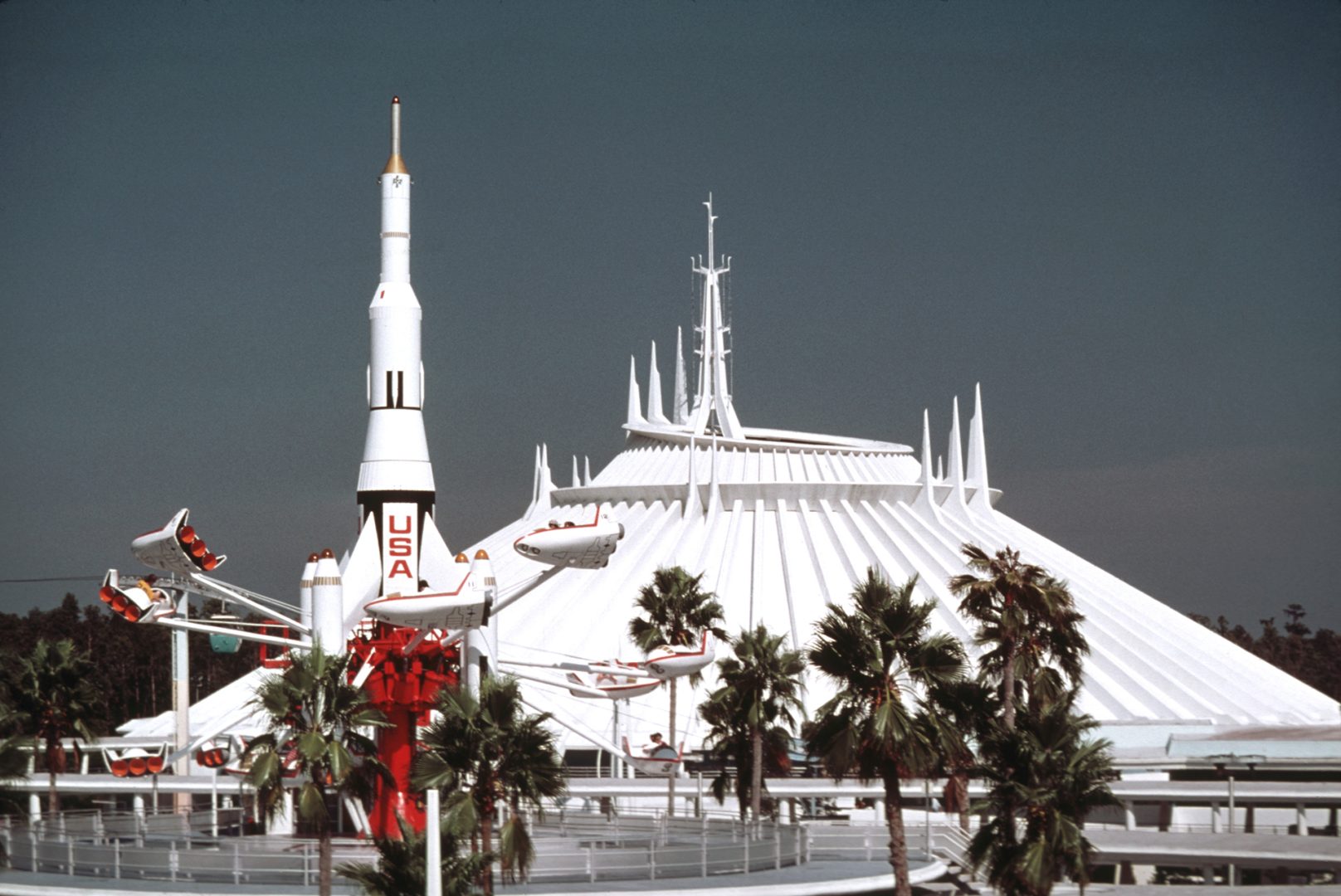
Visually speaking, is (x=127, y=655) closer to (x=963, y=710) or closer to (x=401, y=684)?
(x=401, y=684)

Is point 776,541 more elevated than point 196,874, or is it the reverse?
point 776,541

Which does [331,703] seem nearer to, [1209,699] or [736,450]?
[1209,699]

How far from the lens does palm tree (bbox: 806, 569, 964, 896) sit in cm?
3509

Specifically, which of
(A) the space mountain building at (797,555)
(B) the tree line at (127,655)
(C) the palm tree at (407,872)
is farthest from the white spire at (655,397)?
(C) the palm tree at (407,872)

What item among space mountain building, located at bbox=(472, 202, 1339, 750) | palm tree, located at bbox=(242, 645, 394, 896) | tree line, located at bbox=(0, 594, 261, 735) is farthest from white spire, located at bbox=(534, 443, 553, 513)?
palm tree, located at bbox=(242, 645, 394, 896)

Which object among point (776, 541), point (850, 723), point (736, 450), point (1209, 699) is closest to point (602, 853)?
point (850, 723)

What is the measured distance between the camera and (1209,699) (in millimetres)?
68375

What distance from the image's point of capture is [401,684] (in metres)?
45.0

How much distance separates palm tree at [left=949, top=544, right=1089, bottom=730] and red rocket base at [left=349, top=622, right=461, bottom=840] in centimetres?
1155

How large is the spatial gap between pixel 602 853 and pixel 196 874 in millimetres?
7791

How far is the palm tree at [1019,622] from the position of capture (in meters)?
44.5

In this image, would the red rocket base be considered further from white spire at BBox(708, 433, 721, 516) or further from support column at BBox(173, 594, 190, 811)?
white spire at BBox(708, 433, 721, 516)

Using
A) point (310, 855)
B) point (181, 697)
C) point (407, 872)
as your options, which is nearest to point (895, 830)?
point (310, 855)

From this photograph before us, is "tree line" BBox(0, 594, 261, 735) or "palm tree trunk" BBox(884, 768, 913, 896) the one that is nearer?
"palm tree trunk" BBox(884, 768, 913, 896)
